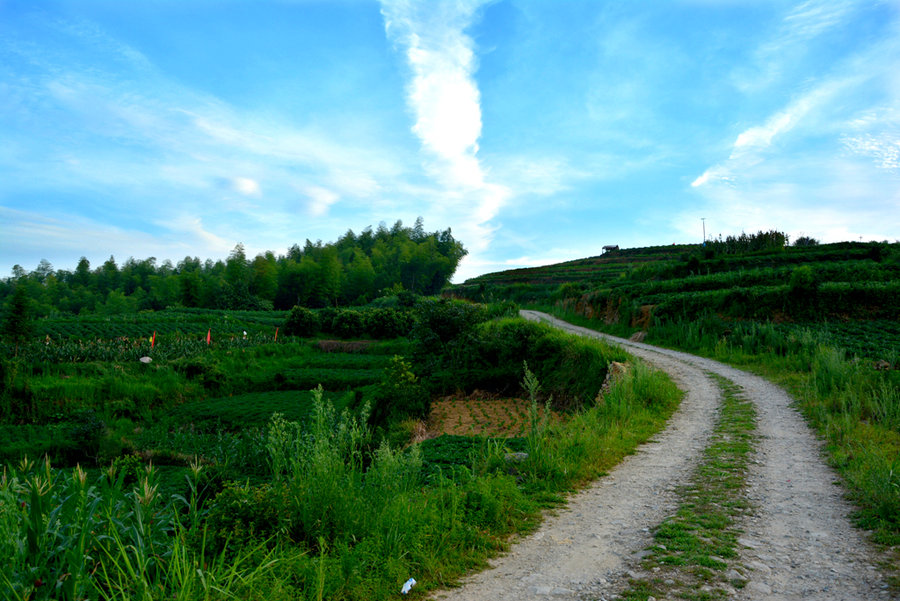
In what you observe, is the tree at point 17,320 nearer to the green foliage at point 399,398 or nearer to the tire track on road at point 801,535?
the green foliage at point 399,398

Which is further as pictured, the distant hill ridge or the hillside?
the distant hill ridge

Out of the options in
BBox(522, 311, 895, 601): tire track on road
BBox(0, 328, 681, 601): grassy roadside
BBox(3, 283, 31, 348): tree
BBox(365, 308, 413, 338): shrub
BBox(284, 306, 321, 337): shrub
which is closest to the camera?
BBox(0, 328, 681, 601): grassy roadside

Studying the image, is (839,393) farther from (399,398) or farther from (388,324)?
(388,324)

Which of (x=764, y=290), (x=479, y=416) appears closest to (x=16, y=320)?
(x=479, y=416)

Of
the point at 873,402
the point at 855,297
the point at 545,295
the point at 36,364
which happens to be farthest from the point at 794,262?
the point at 36,364

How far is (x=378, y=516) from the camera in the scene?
424cm

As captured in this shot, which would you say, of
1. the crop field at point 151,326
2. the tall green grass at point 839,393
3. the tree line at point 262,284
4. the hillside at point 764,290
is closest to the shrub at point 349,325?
the crop field at point 151,326

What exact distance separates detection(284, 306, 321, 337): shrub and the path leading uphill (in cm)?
3568

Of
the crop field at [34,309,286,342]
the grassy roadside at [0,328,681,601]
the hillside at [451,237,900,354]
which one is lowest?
the grassy roadside at [0,328,681,601]

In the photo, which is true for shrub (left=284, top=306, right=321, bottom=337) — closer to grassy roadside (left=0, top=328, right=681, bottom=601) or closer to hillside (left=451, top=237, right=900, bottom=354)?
hillside (left=451, top=237, right=900, bottom=354)

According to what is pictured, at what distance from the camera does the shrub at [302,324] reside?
40.2 m

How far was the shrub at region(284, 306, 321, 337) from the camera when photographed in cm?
4019

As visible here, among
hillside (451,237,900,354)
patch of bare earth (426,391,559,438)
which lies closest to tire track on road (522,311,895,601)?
patch of bare earth (426,391,559,438)

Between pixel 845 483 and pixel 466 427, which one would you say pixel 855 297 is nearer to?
pixel 466 427
